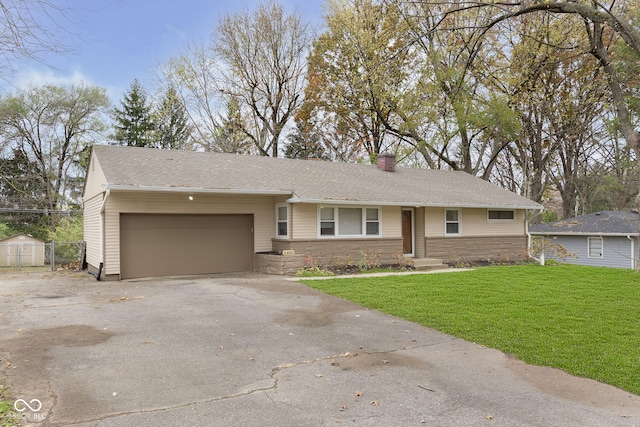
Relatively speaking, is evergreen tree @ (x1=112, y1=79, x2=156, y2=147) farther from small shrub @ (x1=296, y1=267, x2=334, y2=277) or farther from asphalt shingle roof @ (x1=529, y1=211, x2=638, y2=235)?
asphalt shingle roof @ (x1=529, y1=211, x2=638, y2=235)

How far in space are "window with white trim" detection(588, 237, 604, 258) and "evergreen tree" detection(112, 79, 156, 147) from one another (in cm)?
3029

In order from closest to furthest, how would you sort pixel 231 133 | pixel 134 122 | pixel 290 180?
pixel 290 180 < pixel 231 133 < pixel 134 122

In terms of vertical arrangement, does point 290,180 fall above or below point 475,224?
above

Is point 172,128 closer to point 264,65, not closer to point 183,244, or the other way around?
point 264,65

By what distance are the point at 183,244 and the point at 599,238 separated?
2180 centimetres

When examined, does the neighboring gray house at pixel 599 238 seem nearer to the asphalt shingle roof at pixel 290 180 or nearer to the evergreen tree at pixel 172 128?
the asphalt shingle roof at pixel 290 180

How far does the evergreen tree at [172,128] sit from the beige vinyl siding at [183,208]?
705 inches

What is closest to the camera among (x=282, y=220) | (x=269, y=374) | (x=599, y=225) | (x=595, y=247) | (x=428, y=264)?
(x=269, y=374)

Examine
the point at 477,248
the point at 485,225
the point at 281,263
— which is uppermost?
the point at 485,225

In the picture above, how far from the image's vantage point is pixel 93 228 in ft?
45.6

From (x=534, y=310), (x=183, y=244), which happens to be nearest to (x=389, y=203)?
(x=183, y=244)

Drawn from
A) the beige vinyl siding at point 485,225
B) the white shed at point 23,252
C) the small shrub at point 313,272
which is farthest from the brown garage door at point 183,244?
the white shed at point 23,252

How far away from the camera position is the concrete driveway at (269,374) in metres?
3.56

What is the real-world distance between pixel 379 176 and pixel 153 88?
58.1ft
